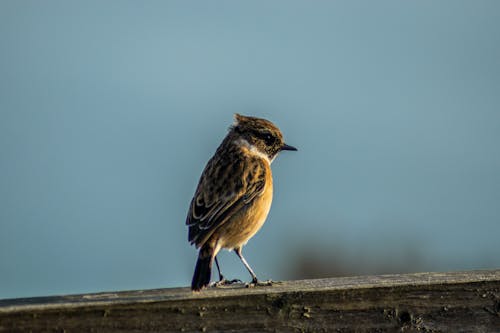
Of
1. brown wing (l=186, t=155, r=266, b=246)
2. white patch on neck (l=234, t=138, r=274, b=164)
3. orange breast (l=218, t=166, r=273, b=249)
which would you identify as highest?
white patch on neck (l=234, t=138, r=274, b=164)

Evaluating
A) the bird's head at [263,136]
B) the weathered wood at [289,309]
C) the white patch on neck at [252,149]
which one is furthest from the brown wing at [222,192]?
the weathered wood at [289,309]

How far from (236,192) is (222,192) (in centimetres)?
14

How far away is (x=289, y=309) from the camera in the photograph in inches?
168

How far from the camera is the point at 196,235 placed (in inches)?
264

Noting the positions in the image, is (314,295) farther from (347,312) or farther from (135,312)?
(135,312)

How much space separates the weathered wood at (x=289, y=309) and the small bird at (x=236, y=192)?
1.67m

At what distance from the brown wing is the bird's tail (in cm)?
8

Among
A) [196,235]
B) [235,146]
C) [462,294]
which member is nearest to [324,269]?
[235,146]

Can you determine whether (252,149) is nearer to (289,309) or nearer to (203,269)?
(203,269)

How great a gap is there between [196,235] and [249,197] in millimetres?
757

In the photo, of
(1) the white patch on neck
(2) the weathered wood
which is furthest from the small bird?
(2) the weathered wood

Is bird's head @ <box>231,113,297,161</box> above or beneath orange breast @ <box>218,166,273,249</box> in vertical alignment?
above

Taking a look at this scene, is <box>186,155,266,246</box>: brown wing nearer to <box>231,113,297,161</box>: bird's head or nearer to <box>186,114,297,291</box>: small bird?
<box>186,114,297,291</box>: small bird

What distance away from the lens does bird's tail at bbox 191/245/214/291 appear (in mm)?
4995
